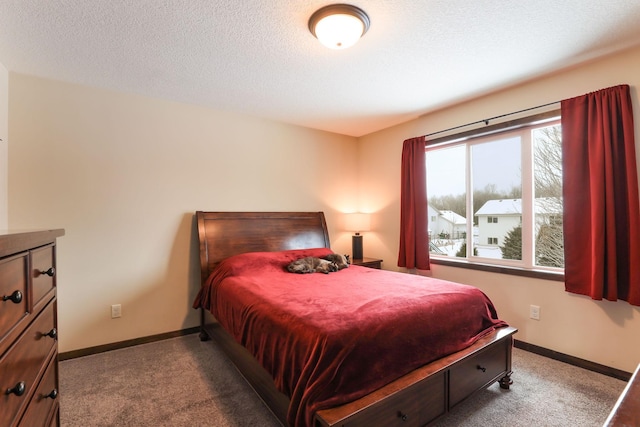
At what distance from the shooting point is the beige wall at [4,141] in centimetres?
235

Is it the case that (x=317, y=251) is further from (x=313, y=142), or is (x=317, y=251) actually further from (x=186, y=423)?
(x=186, y=423)

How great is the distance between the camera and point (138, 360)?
2.59 metres

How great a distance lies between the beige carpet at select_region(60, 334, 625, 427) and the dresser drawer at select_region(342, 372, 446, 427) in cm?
12

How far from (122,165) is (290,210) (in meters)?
1.89

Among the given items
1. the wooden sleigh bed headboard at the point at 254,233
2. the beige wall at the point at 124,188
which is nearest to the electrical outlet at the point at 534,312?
the wooden sleigh bed headboard at the point at 254,233

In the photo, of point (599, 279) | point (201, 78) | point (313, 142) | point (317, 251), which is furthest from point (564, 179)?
point (201, 78)

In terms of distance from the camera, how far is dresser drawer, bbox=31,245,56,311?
1.03 meters

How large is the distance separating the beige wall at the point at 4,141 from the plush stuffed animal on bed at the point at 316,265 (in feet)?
7.73

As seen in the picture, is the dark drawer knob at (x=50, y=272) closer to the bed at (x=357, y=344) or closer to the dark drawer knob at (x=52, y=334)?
the dark drawer knob at (x=52, y=334)

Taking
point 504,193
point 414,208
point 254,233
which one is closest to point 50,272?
point 254,233

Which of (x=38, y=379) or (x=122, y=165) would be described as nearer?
(x=38, y=379)

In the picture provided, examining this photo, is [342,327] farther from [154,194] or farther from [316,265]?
[154,194]

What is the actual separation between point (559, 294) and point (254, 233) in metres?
3.01

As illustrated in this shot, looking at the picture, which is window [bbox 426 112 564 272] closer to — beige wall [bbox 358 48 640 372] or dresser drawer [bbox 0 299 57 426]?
beige wall [bbox 358 48 640 372]
